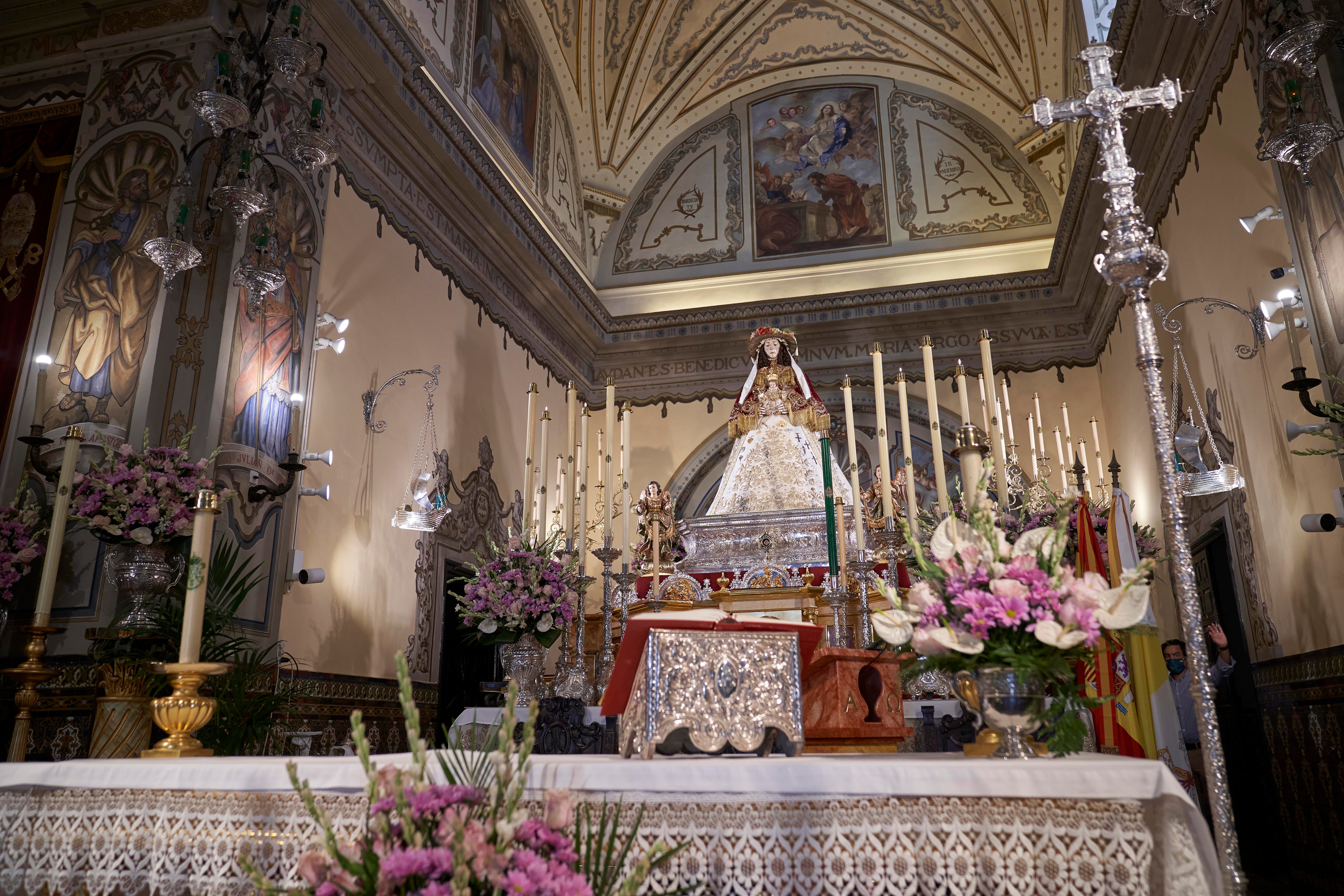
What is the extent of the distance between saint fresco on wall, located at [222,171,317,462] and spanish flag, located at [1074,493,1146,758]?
4043 millimetres

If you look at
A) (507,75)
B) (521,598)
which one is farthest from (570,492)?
(507,75)

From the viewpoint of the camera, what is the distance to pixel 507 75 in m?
9.19

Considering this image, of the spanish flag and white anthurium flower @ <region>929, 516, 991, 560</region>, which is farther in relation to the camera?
the spanish flag

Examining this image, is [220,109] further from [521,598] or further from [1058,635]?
[1058,635]

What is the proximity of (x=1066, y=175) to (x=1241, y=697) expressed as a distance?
6.41m

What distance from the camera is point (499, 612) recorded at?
13.4 feet

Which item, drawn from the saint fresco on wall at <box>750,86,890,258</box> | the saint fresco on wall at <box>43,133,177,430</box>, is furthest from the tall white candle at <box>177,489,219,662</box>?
the saint fresco on wall at <box>750,86,890,258</box>

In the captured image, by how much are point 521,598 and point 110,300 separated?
2.85 m

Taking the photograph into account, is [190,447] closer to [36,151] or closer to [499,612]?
[499,612]

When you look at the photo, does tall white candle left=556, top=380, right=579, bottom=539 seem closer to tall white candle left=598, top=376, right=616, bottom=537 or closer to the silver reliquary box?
tall white candle left=598, top=376, right=616, bottom=537

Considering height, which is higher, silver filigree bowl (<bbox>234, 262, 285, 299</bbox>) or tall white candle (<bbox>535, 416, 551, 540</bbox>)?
silver filigree bowl (<bbox>234, 262, 285, 299</bbox>)

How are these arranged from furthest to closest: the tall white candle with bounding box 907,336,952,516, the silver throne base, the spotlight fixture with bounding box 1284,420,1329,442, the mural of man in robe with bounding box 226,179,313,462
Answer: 1. the silver throne base
2. the mural of man in robe with bounding box 226,179,313,462
3. the spotlight fixture with bounding box 1284,420,1329,442
4. the tall white candle with bounding box 907,336,952,516

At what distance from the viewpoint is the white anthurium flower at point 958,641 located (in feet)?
5.89

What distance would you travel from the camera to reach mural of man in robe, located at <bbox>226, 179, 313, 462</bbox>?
15.9ft
